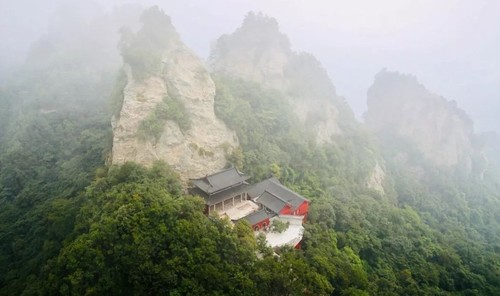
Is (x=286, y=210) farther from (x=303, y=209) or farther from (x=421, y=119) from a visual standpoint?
(x=421, y=119)

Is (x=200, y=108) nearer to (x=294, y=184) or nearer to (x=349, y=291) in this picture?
(x=294, y=184)

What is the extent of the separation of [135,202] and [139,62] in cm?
1453

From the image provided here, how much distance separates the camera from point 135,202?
19438 mm

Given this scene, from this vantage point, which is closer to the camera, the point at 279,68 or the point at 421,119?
the point at 279,68

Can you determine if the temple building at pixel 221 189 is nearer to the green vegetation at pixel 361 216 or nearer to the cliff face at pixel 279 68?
the green vegetation at pixel 361 216

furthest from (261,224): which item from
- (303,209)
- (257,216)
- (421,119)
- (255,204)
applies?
(421,119)

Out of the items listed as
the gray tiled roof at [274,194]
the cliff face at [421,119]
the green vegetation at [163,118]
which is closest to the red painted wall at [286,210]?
the gray tiled roof at [274,194]

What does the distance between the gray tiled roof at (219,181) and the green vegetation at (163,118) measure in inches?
181

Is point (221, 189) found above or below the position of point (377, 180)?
above

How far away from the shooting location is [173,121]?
2688cm

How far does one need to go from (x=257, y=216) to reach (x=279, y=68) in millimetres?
32627

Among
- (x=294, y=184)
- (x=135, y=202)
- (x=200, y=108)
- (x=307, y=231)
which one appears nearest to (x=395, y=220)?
(x=294, y=184)

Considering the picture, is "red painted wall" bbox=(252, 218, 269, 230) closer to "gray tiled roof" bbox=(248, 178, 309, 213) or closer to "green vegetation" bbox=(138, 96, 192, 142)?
"gray tiled roof" bbox=(248, 178, 309, 213)

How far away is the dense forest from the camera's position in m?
17.5
